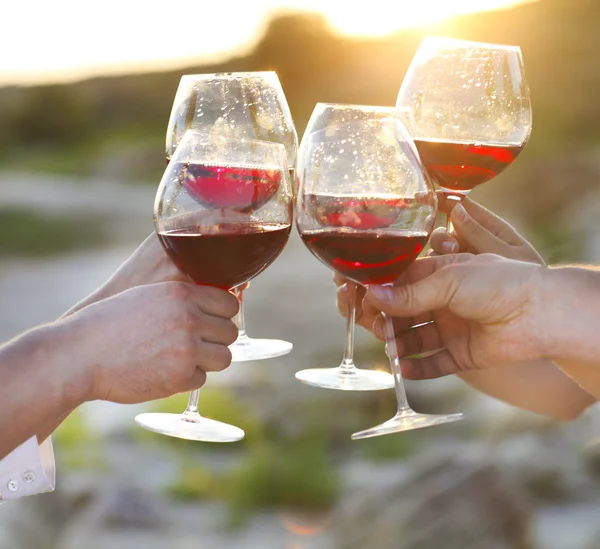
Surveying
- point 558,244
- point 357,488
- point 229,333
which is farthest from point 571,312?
point 558,244

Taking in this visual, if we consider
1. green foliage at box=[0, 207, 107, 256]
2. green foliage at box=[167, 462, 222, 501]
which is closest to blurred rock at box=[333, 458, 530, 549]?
green foliage at box=[167, 462, 222, 501]

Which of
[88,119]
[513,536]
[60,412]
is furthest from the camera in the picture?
[88,119]

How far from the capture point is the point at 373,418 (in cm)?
572

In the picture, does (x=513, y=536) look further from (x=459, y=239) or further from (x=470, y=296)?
(x=470, y=296)

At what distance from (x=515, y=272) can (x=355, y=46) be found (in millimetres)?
13560

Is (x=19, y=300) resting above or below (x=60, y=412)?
below

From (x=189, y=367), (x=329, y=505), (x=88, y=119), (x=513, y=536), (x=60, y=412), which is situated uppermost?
(x=189, y=367)

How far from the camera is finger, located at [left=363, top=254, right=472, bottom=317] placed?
1.80m

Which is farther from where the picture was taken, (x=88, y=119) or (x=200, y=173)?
(x=88, y=119)

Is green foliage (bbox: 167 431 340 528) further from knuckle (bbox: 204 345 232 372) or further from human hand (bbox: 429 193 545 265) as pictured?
knuckle (bbox: 204 345 232 372)

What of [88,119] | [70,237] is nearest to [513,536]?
[70,237]

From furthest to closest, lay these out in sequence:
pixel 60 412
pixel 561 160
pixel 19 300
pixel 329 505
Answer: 1. pixel 19 300
2. pixel 561 160
3. pixel 329 505
4. pixel 60 412

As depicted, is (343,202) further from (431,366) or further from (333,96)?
(333,96)

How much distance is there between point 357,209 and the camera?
1748 millimetres
